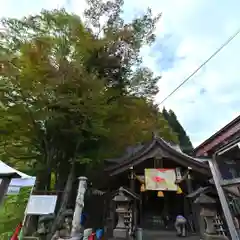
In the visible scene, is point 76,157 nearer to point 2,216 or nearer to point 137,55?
point 2,216

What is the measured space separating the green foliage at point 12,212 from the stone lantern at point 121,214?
372 centimetres

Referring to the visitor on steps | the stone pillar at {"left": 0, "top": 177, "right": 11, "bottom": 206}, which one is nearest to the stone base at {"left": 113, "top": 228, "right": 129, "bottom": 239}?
the visitor on steps

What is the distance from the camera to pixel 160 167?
10.3 m

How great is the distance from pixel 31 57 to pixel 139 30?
5.87 meters

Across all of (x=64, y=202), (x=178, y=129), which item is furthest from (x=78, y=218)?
(x=178, y=129)

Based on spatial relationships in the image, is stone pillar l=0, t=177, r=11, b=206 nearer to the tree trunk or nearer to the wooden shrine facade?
the tree trunk

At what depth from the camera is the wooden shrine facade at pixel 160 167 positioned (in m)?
9.63

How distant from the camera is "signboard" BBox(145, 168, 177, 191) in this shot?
365 inches

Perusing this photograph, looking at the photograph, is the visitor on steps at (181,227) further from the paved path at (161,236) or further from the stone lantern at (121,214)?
the stone lantern at (121,214)

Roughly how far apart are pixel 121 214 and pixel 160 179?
267 cm

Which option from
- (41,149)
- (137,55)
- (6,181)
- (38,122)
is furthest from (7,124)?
(137,55)

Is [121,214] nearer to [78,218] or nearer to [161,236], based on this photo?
[78,218]

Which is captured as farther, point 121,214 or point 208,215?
point 121,214

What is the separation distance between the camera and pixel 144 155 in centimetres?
976
